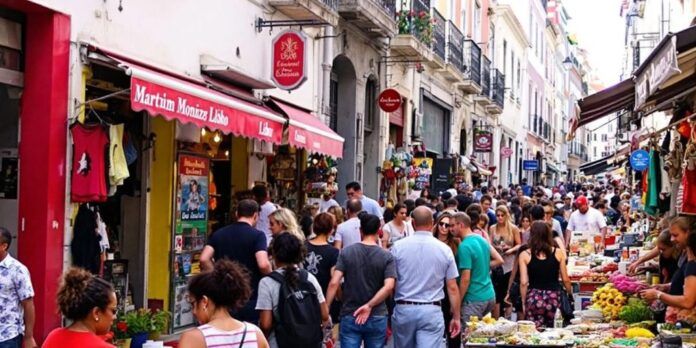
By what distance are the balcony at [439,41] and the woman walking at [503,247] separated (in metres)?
11.2

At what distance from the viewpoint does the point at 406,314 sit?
28.5ft

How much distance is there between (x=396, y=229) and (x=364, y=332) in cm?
427

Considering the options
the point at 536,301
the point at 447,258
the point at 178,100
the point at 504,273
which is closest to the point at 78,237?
the point at 178,100

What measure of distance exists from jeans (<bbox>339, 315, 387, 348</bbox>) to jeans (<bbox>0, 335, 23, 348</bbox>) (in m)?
2.84

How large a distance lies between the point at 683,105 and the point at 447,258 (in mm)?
5743

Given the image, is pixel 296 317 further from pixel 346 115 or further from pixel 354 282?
pixel 346 115

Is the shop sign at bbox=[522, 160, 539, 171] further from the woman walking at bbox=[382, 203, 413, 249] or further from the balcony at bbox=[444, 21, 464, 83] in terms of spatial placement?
the woman walking at bbox=[382, 203, 413, 249]

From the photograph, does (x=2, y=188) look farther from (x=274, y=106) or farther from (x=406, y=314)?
(x=274, y=106)

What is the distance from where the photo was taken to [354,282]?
8516 mm

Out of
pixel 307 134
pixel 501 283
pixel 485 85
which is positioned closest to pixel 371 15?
pixel 307 134

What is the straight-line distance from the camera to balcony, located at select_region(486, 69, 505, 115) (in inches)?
1345

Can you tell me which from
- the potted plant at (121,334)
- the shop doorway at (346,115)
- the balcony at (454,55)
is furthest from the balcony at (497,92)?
the potted plant at (121,334)

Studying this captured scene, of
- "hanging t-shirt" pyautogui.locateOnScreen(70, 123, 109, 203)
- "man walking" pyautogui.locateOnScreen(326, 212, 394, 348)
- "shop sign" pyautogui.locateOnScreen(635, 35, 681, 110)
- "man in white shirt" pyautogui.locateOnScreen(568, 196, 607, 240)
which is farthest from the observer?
"man in white shirt" pyautogui.locateOnScreen(568, 196, 607, 240)

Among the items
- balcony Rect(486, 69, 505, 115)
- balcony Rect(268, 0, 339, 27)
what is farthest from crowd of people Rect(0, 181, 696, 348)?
balcony Rect(486, 69, 505, 115)
